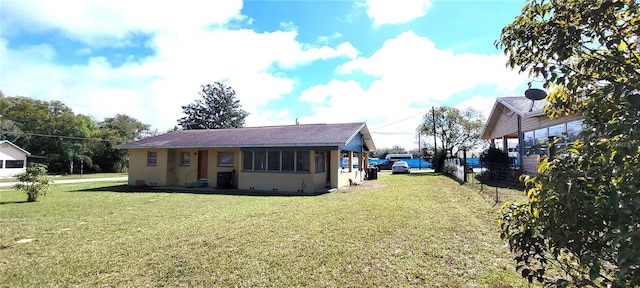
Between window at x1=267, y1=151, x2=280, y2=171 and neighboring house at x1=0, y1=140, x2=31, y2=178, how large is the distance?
30942 mm

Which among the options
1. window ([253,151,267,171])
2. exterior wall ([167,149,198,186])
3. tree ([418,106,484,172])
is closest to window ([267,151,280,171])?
window ([253,151,267,171])

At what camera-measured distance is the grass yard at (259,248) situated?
12.6ft

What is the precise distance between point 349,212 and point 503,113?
15.4 m

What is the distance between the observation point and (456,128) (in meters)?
33.2

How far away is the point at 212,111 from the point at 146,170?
3535 cm

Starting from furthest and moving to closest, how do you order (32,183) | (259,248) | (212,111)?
(212,111)
(32,183)
(259,248)

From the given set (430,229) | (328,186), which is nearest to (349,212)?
(430,229)

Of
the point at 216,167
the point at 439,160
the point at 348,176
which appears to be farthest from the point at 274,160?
the point at 439,160

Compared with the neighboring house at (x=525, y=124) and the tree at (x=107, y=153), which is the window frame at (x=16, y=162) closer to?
the tree at (x=107, y=153)

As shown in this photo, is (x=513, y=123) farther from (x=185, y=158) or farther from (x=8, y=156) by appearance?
(x=8, y=156)

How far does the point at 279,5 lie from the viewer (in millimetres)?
9992

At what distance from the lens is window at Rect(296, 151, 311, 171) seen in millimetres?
14500

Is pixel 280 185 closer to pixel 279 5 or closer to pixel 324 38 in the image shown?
pixel 324 38

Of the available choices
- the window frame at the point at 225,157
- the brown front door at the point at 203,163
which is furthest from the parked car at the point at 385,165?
the brown front door at the point at 203,163
